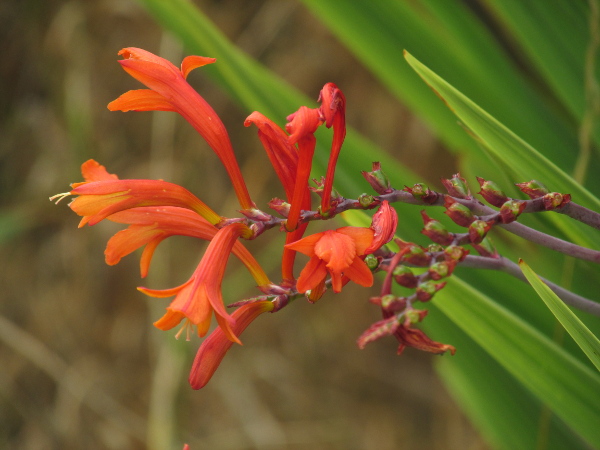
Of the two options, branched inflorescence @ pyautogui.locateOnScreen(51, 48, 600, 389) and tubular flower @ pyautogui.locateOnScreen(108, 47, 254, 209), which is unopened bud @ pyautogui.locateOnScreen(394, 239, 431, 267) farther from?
tubular flower @ pyautogui.locateOnScreen(108, 47, 254, 209)

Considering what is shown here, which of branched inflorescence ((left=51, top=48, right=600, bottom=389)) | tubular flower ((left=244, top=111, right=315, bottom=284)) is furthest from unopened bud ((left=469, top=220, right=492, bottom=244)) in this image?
tubular flower ((left=244, top=111, right=315, bottom=284))

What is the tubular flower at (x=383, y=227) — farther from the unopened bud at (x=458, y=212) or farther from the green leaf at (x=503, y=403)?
the green leaf at (x=503, y=403)

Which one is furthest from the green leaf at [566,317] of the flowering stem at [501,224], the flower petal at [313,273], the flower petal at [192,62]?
the flower petal at [192,62]

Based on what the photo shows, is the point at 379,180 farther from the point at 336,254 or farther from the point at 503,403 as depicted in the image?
the point at 503,403

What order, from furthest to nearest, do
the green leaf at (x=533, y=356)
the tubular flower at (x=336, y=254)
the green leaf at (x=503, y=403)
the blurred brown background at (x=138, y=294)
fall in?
1. the blurred brown background at (x=138, y=294)
2. the green leaf at (x=503, y=403)
3. the green leaf at (x=533, y=356)
4. the tubular flower at (x=336, y=254)

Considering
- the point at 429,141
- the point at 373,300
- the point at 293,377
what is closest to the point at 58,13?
the point at 429,141

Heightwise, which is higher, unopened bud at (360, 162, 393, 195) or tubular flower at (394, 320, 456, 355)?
unopened bud at (360, 162, 393, 195)
